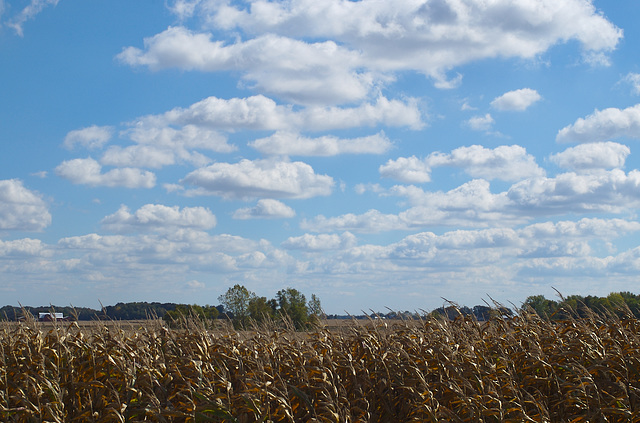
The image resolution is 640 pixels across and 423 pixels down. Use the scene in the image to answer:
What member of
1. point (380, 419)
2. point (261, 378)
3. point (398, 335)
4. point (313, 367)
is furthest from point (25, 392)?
point (398, 335)

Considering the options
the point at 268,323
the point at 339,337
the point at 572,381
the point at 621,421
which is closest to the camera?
the point at 621,421

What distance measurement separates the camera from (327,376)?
8.80 metres

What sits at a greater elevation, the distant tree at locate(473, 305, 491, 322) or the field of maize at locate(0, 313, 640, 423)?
the distant tree at locate(473, 305, 491, 322)

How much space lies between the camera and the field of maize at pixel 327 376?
7922 millimetres

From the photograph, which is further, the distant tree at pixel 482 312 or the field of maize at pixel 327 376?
the distant tree at pixel 482 312

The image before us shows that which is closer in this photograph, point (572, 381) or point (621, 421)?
point (621, 421)

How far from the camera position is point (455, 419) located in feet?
24.4

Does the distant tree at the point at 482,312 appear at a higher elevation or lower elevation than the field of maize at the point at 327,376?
higher

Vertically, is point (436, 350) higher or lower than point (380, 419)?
higher

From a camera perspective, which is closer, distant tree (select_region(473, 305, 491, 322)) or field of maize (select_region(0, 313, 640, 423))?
field of maize (select_region(0, 313, 640, 423))

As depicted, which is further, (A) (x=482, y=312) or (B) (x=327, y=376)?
(A) (x=482, y=312)

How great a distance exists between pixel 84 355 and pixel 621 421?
319 inches

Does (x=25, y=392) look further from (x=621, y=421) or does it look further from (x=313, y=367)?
(x=621, y=421)

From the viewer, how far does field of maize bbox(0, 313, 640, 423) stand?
26.0ft
